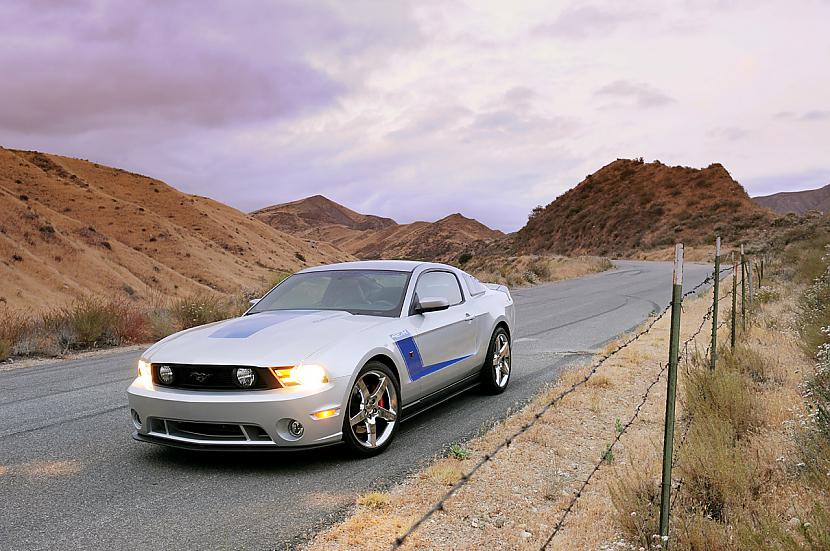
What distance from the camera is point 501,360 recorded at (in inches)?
314

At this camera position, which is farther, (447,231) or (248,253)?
(447,231)

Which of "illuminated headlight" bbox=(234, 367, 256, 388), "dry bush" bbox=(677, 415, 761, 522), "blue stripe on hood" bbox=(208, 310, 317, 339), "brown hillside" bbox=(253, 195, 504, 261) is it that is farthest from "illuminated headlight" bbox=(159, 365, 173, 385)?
"brown hillside" bbox=(253, 195, 504, 261)

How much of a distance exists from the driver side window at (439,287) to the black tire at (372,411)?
1.25 metres

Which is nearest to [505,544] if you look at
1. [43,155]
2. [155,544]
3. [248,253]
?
[155,544]

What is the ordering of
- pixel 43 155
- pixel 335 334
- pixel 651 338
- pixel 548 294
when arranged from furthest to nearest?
pixel 43 155 → pixel 548 294 → pixel 651 338 → pixel 335 334

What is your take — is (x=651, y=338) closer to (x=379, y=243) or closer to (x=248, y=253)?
(x=248, y=253)

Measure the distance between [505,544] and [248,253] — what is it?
5984 centimetres

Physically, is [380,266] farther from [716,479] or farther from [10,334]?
[10,334]

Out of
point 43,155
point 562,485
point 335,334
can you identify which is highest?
point 43,155

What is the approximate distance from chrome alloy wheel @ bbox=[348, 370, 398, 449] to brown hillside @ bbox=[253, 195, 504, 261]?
98422mm

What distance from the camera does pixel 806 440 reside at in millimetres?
4770

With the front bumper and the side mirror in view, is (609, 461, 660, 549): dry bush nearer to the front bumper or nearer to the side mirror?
the front bumper

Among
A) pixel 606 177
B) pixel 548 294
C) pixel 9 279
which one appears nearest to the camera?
pixel 548 294

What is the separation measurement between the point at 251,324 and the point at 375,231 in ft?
499
